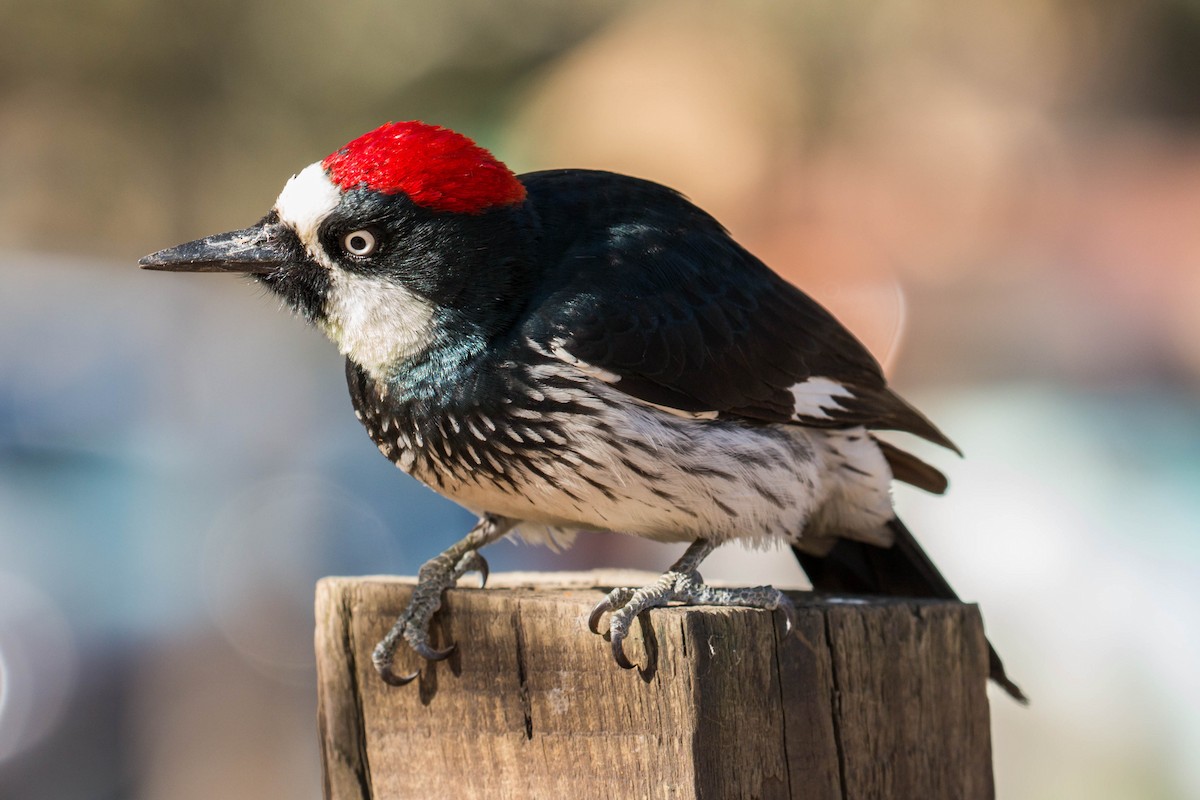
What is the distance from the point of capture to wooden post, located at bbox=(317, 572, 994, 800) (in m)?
2.01

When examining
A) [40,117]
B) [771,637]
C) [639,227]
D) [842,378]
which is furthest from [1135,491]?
[40,117]

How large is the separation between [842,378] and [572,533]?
0.76m

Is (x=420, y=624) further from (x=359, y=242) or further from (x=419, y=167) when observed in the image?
(x=419, y=167)

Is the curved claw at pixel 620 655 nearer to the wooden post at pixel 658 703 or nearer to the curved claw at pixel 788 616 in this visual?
the wooden post at pixel 658 703

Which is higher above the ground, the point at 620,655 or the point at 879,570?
the point at 879,570

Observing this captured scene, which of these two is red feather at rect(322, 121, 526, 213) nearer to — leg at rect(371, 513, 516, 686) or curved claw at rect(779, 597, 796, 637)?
leg at rect(371, 513, 516, 686)

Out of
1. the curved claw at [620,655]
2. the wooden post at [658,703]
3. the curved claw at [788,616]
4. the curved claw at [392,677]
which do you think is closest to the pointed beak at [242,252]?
the wooden post at [658,703]

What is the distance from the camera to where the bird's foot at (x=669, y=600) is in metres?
2.07

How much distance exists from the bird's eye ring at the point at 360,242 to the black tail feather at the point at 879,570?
1399 mm

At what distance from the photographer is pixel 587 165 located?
9188 mm

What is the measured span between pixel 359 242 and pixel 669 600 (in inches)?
38.0

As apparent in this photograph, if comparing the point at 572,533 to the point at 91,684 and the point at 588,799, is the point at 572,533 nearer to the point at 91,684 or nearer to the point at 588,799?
the point at 588,799

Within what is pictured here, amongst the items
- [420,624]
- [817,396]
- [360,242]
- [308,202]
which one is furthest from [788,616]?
[308,202]

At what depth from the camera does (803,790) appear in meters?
2.08
